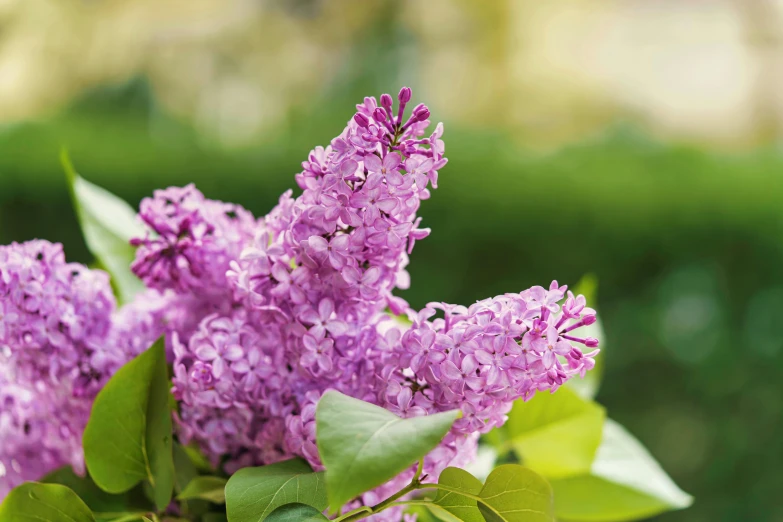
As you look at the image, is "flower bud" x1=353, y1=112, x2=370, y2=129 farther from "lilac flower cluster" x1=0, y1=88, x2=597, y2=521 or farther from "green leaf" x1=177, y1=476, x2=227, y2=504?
"green leaf" x1=177, y1=476, x2=227, y2=504

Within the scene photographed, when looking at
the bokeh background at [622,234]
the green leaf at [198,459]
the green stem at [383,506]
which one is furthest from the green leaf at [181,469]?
the bokeh background at [622,234]

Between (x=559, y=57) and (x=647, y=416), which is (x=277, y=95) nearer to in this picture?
(x=559, y=57)

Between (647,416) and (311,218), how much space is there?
189 cm

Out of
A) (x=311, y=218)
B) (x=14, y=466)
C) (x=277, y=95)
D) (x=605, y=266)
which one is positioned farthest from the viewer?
(x=277, y=95)

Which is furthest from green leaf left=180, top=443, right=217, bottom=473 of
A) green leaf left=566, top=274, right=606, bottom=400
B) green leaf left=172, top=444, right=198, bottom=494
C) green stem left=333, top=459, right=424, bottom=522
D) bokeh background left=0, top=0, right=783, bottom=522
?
bokeh background left=0, top=0, right=783, bottom=522

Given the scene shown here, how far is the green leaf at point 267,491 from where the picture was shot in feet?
1.13

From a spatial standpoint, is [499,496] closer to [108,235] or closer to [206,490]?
[206,490]

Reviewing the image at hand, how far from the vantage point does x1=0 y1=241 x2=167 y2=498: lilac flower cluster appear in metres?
0.40

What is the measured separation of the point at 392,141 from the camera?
1.22ft

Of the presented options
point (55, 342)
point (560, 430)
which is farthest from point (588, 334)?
point (55, 342)

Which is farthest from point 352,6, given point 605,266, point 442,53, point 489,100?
point 605,266

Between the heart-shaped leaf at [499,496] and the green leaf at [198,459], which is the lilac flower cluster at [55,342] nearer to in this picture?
the green leaf at [198,459]

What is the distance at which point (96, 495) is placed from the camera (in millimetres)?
457

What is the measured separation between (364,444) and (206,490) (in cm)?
14
